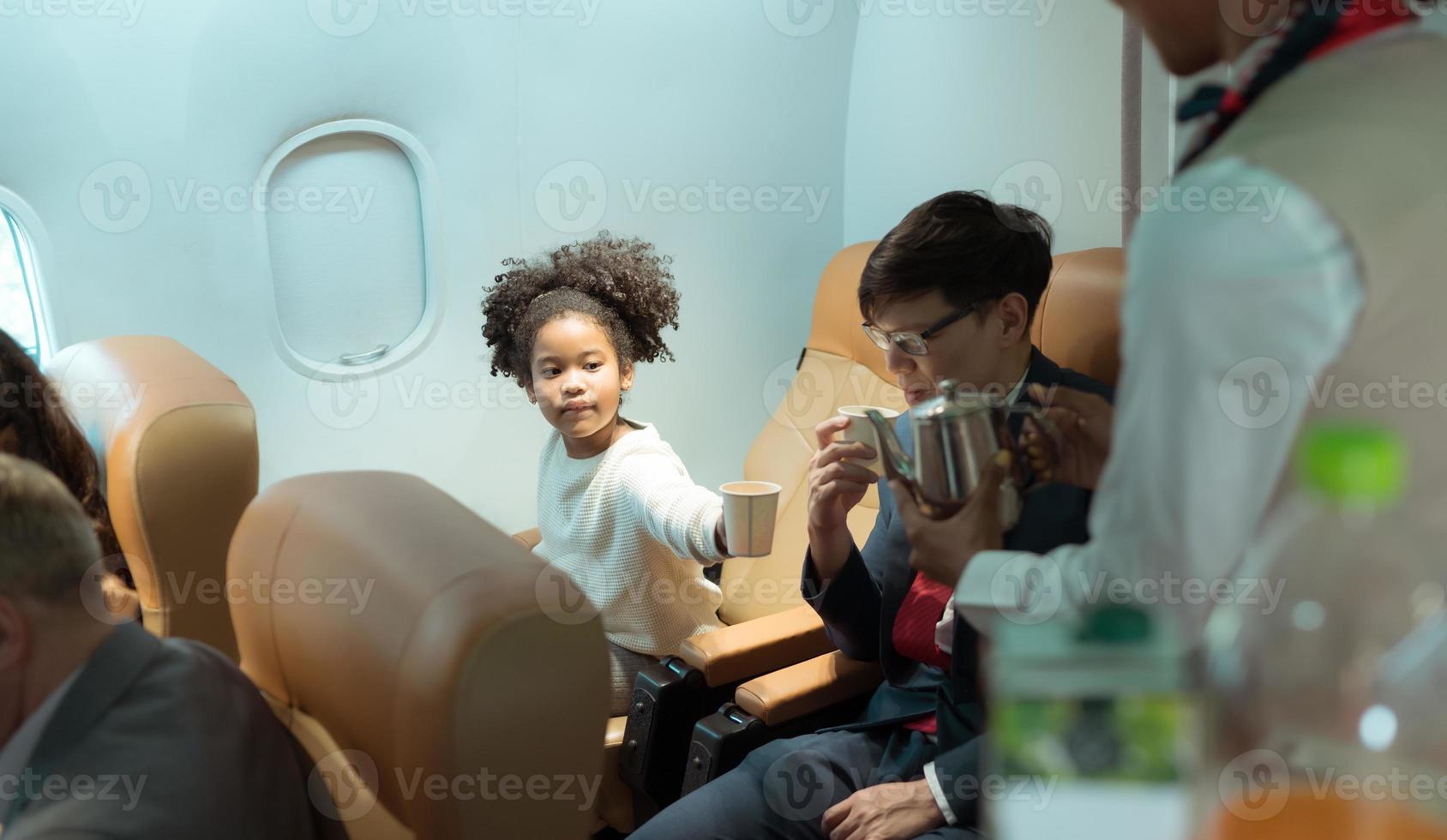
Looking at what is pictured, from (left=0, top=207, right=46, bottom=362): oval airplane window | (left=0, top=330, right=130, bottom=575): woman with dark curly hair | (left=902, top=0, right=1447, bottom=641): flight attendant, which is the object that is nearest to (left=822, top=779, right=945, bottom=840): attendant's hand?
(left=902, top=0, right=1447, bottom=641): flight attendant

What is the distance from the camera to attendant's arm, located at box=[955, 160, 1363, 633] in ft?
1.99

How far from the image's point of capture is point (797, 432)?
2508 mm

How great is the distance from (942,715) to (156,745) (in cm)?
99

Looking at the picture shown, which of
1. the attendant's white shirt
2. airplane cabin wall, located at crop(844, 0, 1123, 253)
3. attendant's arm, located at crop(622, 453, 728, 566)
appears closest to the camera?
attendant's arm, located at crop(622, 453, 728, 566)

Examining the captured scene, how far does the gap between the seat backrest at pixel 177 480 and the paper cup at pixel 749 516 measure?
2.68ft

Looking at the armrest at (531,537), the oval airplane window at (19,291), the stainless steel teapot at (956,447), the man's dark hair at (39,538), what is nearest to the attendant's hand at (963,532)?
the stainless steel teapot at (956,447)

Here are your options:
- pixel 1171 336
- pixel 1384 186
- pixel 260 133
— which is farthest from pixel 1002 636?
pixel 260 133

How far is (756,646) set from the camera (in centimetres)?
193

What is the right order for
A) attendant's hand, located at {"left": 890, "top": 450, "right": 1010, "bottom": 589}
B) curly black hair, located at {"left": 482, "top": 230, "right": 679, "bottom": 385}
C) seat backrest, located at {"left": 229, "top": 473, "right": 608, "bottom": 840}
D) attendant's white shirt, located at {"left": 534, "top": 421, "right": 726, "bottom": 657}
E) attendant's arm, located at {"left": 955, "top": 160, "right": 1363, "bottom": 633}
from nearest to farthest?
attendant's arm, located at {"left": 955, "top": 160, "right": 1363, "bottom": 633} → seat backrest, located at {"left": 229, "top": 473, "right": 608, "bottom": 840} → attendant's hand, located at {"left": 890, "top": 450, "right": 1010, "bottom": 589} → attendant's white shirt, located at {"left": 534, "top": 421, "right": 726, "bottom": 657} → curly black hair, located at {"left": 482, "top": 230, "right": 679, "bottom": 385}

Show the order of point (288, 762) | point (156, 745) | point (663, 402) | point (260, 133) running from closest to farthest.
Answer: point (156, 745)
point (288, 762)
point (260, 133)
point (663, 402)

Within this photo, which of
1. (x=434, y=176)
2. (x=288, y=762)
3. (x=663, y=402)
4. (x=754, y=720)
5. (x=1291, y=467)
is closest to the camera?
(x=1291, y=467)

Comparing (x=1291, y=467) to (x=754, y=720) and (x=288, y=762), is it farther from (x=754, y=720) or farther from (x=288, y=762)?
(x=754, y=720)

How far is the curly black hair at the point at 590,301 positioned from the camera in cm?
219

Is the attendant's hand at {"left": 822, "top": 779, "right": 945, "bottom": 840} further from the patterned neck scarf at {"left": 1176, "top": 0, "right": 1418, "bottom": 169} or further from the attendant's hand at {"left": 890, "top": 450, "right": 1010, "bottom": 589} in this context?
the patterned neck scarf at {"left": 1176, "top": 0, "right": 1418, "bottom": 169}
